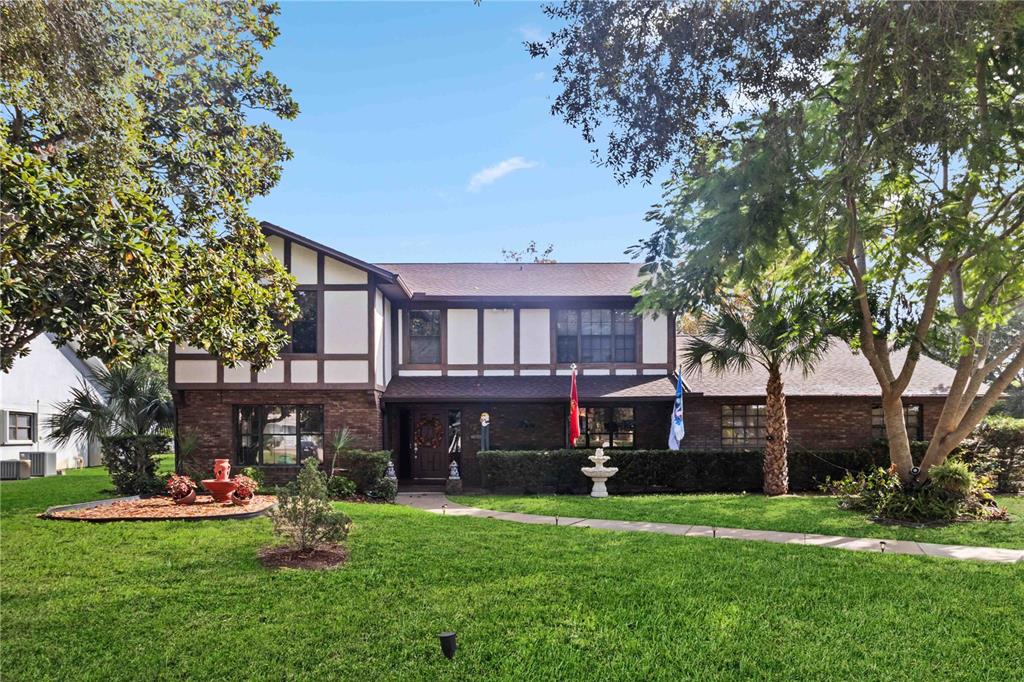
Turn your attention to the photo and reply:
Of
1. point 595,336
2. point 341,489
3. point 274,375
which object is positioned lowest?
point 341,489

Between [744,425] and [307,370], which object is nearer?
[307,370]

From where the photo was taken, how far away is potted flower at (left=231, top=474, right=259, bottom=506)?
1419cm

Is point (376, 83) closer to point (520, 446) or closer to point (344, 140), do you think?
point (344, 140)

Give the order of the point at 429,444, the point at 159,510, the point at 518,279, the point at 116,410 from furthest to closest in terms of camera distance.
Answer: the point at 518,279 → the point at 429,444 → the point at 116,410 → the point at 159,510

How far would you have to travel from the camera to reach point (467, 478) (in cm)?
2056

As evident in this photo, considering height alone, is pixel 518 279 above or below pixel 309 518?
above

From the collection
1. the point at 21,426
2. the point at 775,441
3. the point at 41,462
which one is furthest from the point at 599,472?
the point at 21,426

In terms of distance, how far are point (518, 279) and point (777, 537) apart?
40.5ft

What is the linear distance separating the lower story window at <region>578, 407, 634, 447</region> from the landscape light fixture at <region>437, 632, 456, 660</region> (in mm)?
14697

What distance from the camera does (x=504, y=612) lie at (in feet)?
24.0

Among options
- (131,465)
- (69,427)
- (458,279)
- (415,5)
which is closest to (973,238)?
(415,5)

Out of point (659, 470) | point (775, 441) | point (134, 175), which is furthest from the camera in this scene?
point (659, 470)

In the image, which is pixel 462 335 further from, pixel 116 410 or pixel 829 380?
pixel 829 380

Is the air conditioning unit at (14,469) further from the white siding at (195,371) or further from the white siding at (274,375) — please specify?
the white siding at (274,375)
